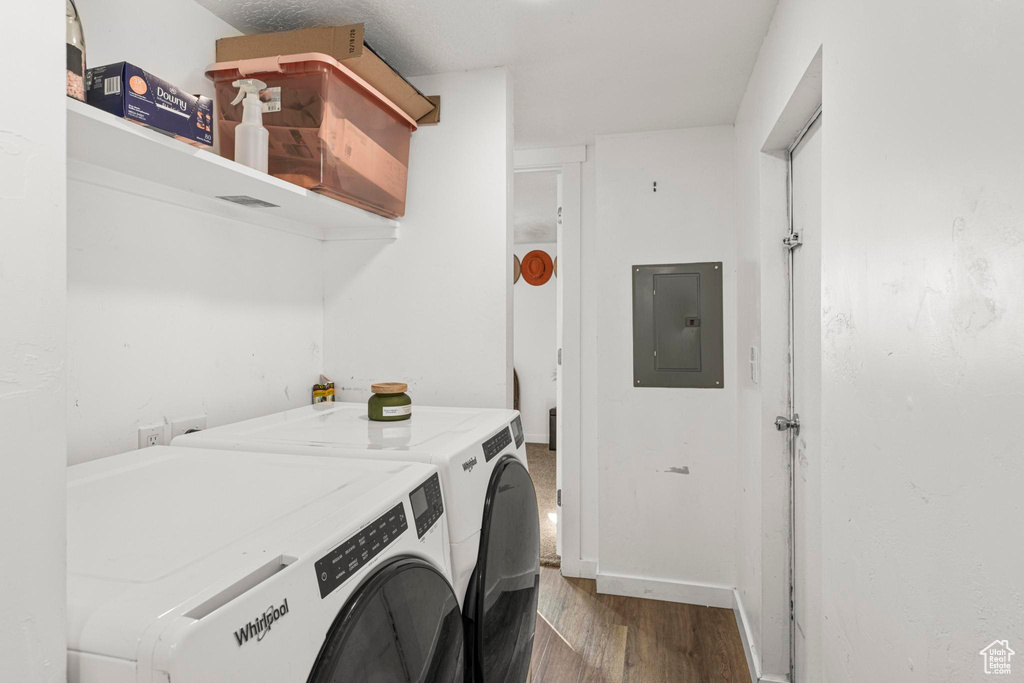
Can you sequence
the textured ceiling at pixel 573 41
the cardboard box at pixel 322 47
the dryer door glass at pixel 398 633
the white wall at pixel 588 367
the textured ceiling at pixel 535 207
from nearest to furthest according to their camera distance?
the dryer door glass at pixel 398 633 → the cardboard box at pixel 322 47 → the textured ceiling at pixel 573 41 → the white wall at pixel 588 367 → the textured ceiling at pixel 535 207

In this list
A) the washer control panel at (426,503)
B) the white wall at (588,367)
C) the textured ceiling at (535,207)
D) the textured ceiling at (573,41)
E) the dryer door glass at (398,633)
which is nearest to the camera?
the dryer door glass at (398,633)

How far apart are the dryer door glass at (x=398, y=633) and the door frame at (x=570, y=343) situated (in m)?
1.99

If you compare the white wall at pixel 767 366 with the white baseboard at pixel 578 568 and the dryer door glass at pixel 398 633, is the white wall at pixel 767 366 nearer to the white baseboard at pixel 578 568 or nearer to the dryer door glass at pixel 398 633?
the white baseboard at pixel 578 568

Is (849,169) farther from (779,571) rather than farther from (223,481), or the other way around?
(779,571)

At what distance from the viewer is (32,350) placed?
448 mm

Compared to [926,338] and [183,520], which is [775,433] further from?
[183,520]

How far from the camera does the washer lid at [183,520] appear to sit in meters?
0.56

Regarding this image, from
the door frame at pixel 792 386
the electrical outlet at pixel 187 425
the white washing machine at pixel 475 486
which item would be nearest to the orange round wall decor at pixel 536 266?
the door frame at pixel 792 386

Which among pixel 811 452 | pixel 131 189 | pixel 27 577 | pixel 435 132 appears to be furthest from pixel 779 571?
pixel 131 189

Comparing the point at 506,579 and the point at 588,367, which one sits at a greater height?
the point at 588,367

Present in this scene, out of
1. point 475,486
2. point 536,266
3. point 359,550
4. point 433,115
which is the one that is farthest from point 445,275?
point 536,266

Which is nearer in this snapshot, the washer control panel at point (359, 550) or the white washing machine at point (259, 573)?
the white washing machine at point (259, 573)

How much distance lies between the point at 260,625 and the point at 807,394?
1665 mm

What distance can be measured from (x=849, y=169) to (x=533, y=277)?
4.72 m
